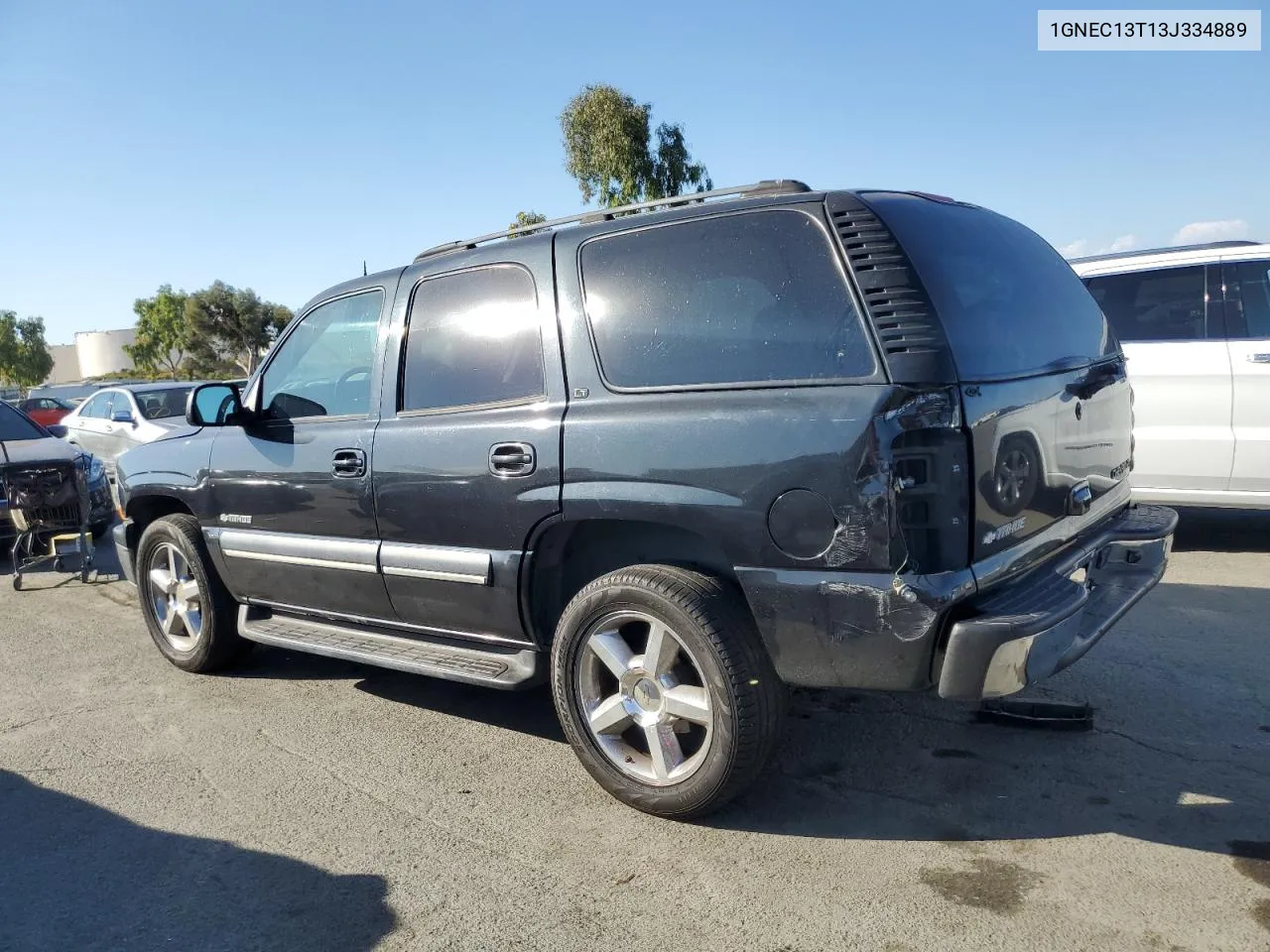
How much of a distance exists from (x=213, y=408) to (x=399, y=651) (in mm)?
1803

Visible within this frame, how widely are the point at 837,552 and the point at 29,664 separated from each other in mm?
4735

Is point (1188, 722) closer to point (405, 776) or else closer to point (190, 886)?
point (405, 776)

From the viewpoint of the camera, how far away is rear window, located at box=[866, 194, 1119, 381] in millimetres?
2912

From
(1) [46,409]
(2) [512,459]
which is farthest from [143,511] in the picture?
(1) [46,409]

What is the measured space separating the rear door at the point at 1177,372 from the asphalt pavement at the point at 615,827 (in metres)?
1.97

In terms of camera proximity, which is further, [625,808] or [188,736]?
[188,736]

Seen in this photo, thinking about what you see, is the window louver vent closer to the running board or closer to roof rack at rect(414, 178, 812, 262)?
roof rack at rect(414, 178, 812, 262)

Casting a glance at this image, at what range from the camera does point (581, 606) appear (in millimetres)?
3326

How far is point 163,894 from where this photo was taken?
115 inches

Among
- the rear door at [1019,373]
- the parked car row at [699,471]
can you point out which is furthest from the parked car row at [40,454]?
the rear door at [1019,373]

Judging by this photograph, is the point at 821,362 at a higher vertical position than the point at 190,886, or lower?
higher

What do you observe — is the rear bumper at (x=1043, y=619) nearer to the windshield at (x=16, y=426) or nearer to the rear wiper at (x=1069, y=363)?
the rear wiper at (x=1069, y=363)

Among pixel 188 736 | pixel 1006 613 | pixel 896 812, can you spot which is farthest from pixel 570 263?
pixel 188 736

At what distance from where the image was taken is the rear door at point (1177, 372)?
20.6 feet
